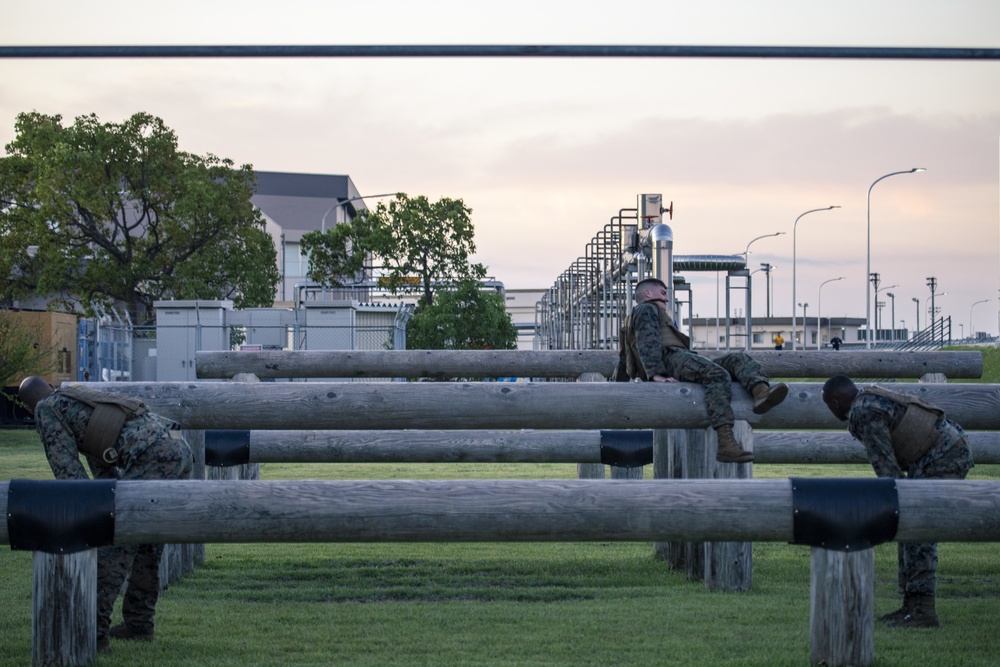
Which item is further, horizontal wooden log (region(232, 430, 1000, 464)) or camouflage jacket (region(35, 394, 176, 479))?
horizontal wooden log (region(232, 430, 1000, 464))

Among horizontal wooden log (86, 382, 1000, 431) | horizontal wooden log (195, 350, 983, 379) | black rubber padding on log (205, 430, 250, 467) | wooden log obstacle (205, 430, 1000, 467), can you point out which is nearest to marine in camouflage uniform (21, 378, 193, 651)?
horizontal wooden log (86, 382, 1000, 431)

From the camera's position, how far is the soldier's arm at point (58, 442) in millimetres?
6125

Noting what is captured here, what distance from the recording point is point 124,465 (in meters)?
6.46

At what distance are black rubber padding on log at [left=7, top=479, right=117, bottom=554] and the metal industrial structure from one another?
1420 centimetres

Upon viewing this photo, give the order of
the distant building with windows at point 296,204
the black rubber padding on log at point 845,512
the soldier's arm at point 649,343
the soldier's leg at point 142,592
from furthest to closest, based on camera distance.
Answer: the distant building with windows at point 296,204 → the soldier's arm at point 649,343 → the soldier's leg at point 142,592 → the black rubber padding on log at point 845,512

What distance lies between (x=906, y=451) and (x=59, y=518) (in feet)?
14.8

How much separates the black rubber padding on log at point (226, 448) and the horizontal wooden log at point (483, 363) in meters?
2.30

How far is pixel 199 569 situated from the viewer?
907 cm

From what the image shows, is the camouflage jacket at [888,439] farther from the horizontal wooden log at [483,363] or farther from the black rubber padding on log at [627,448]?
the horizontal wooden log at [483,363]

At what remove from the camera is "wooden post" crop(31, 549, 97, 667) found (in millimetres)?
5113

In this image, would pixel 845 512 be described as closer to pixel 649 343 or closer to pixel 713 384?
pixel 713 384

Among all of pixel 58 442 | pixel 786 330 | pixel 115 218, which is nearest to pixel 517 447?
pixel 58 442

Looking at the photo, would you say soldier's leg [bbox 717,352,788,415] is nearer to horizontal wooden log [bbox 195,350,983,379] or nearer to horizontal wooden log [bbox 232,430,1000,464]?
horizontal wooden log [bbox 232,430,1000,464]

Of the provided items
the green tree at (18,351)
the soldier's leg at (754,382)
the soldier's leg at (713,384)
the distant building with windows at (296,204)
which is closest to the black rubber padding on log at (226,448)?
the soldier's leg at (713,384)
